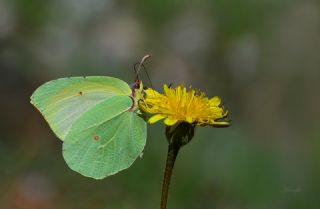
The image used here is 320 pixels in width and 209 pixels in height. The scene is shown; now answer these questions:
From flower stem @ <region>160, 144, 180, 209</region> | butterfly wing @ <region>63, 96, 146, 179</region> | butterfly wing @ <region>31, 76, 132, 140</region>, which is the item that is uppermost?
butterfly wing @ <region>31, 76, 132, 140</region>

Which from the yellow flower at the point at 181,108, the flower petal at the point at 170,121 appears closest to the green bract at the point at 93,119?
the yellow flower at the point at 181,108

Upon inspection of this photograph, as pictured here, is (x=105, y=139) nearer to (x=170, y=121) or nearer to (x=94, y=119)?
(x=94, y=119)

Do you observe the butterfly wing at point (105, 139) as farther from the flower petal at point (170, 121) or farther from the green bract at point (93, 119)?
the flower petal at point (170, 121)

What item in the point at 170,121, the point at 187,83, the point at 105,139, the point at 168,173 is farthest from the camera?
the point at 187,83

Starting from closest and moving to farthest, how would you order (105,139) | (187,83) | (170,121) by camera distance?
(170,121), (105,139), (187,83)

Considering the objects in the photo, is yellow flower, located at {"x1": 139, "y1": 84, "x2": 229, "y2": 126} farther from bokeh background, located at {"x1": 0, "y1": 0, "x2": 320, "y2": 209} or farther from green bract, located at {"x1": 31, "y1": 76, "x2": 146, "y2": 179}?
bokeh background, located at {"x1": 0, "y1": 0, "x2": 320, "y2": 209}

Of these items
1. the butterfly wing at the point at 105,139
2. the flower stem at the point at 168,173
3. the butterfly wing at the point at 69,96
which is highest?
the butterfly wing at the point at 69,96

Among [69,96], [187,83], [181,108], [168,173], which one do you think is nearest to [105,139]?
[69,96]

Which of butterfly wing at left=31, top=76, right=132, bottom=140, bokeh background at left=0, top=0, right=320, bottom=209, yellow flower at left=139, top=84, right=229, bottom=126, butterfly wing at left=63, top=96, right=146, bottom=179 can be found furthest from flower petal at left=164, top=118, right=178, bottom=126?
bokeh background at left=0, top=0, right=320, bottom=209
